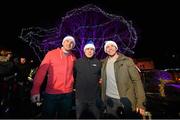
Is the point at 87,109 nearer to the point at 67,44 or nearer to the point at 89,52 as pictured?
the point at 89,52

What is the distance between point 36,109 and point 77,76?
3.71m

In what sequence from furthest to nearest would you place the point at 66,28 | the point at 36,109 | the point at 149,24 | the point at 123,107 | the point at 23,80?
the point at 149,24 < the point at 66,28 < the point at 23,80 < the point at 36,109 < the point at 123,107

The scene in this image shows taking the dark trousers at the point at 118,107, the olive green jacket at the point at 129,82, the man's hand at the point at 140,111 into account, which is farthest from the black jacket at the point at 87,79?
the man's hand at the point at 140,111

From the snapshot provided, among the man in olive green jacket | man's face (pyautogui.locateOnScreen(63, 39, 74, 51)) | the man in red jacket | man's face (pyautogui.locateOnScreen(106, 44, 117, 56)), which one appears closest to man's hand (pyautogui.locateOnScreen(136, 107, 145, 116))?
the man in olive green jacket

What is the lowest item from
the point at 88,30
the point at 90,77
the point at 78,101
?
the point at 78,101

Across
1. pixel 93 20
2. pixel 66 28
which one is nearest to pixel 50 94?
pixel 66 28

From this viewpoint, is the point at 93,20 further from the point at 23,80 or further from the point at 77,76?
the point at 77,76

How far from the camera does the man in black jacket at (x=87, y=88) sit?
5320 mm

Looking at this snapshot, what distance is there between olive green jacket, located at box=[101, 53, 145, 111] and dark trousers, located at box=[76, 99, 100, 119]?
0.54 m

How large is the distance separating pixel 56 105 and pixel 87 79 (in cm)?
76

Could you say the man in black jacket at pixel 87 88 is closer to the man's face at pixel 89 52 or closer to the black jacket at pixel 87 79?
the black jacket at pixel 87 79

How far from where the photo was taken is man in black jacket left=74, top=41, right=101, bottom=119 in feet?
17.5

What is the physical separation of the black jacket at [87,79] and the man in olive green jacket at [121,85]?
0.19 metres

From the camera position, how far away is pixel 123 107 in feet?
17.4
